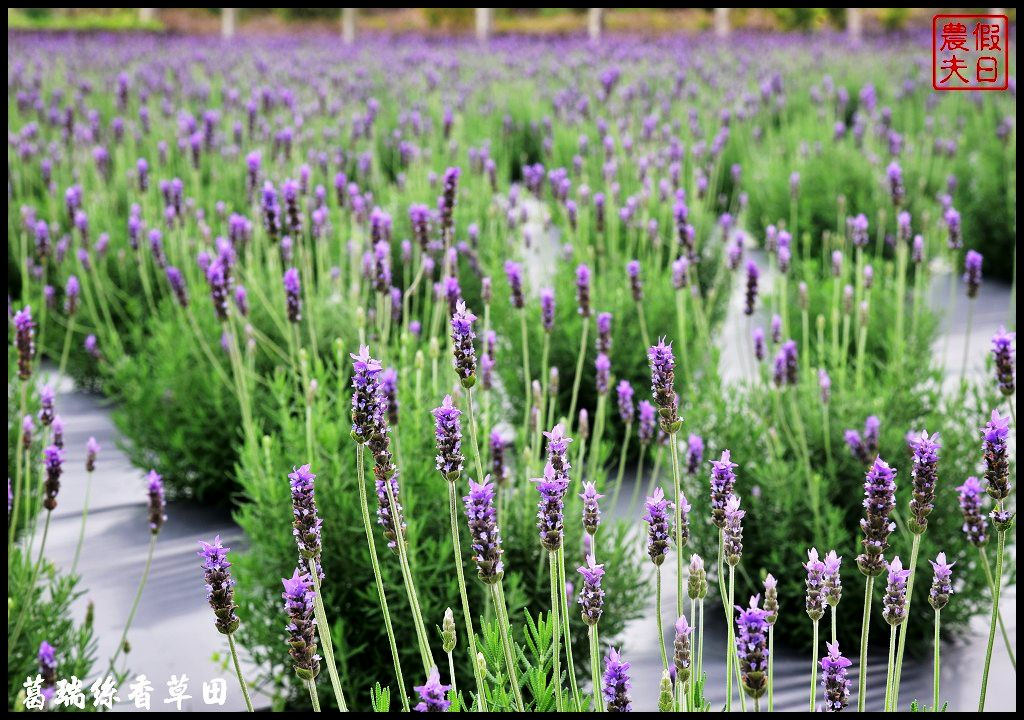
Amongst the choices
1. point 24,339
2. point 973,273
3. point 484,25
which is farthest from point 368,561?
point 484,25

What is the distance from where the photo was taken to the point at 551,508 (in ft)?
4.09

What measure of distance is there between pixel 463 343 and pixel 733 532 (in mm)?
431

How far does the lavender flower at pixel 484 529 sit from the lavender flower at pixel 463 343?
8.5 inches

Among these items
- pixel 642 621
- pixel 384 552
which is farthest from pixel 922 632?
pixel 384 552

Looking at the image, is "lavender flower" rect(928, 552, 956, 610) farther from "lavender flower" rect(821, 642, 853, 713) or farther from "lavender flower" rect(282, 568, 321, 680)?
"lavender flower" rect(282, 568, 321, 680)

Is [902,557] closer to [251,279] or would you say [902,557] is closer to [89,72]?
[251,279]

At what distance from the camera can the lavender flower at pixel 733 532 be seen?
4.53 ft

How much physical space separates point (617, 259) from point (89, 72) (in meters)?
9.50

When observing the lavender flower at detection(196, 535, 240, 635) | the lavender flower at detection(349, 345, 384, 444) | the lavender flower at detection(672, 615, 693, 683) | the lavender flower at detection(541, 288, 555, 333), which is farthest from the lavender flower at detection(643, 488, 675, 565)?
the lavender flower at detection(541, 288, 555, 333)

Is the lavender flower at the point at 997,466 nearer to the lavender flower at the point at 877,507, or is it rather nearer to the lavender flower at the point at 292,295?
the lavender flower at the point at 877,507

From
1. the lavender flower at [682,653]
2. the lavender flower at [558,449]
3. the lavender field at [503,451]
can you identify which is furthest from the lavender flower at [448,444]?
the lavender flower at [682,653]

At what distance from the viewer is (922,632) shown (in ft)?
8.99

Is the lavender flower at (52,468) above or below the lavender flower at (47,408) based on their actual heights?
below

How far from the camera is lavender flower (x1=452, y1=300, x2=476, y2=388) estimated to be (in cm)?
139
